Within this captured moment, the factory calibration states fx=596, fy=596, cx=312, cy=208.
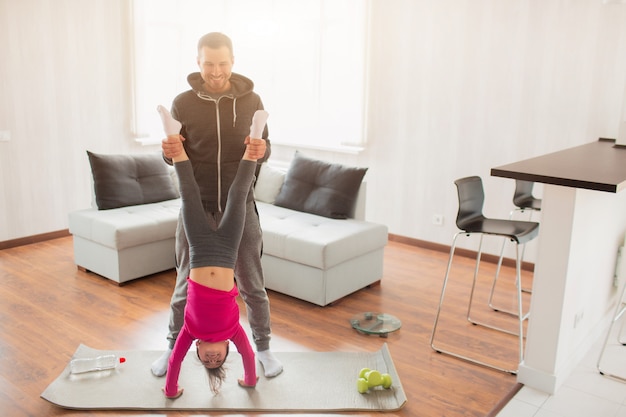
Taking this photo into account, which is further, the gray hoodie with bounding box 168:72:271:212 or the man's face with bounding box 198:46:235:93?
the gray hoodie with bounding box 168:72:271:212

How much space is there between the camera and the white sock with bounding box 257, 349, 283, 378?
2.92 meters

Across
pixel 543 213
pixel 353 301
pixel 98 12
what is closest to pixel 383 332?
pixel 353 301

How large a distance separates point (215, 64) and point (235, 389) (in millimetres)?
1484

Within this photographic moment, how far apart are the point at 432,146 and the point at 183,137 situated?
2944mm

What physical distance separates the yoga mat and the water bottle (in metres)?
Answer: 0.03

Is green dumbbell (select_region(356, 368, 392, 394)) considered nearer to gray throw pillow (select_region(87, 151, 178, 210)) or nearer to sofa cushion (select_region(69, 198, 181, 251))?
sofa cushion (select_region(69, 198, 181, 251))

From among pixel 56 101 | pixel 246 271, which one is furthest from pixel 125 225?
pixel 56 101

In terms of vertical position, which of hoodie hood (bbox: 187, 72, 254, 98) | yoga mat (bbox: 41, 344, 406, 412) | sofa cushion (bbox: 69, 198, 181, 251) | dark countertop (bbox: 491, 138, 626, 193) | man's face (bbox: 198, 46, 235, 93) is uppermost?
man's face (bbox: 198, 46, 235, 93)

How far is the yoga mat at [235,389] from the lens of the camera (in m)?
2.66

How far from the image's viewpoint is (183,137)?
2.58m

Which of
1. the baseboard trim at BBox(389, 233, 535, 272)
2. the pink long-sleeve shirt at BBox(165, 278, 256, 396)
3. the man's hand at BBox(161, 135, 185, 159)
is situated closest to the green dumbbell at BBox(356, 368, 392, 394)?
the pink long-sleeve shirt at BBox(165, 278, 256, 396)

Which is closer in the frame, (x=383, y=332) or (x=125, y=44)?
(x=383, y=332)

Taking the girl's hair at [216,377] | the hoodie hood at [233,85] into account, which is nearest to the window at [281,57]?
the hoodie hood at [233,85]

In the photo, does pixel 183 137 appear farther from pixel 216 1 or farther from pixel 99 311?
pixel 216 1
